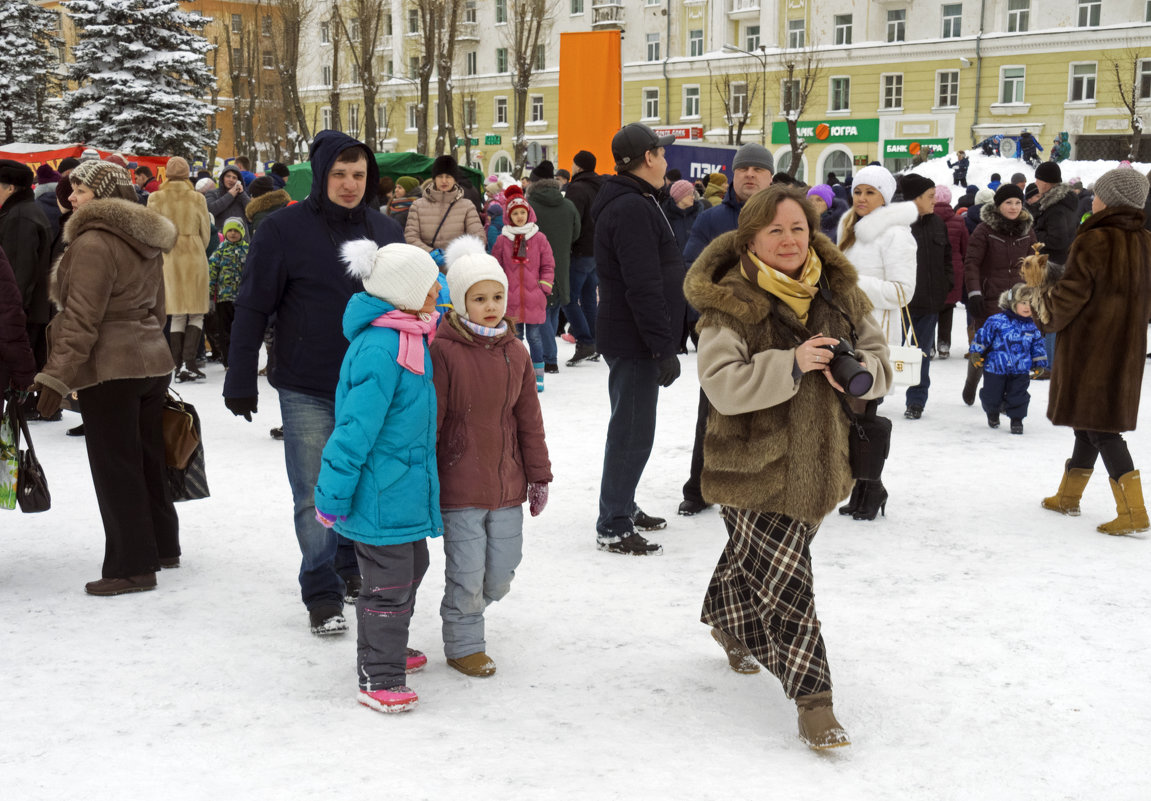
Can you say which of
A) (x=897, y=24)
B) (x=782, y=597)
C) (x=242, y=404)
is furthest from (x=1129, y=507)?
(x=897, y=24)

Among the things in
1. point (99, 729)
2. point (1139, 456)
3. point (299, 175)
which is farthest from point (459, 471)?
point (299, 175)

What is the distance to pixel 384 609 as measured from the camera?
370 cm

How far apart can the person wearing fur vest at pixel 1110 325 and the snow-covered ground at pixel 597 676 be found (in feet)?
1.55

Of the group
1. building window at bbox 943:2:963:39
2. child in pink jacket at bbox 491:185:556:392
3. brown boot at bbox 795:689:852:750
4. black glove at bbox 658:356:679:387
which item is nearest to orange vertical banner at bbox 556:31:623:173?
child in pink jacket at bbox 491:185:556:392

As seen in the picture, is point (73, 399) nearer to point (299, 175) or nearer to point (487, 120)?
→ point (299, 175)

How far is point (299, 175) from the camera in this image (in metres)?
20.7

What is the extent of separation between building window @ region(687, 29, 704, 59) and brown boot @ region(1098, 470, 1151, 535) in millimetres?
46672

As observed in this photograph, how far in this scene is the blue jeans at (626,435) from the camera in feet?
18.1

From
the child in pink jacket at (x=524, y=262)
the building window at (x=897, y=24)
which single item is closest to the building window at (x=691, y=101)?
the building window at (x=897, y=24)

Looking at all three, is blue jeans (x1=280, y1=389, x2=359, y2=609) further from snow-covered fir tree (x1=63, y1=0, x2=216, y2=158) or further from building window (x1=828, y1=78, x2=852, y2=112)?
building window (x1=828, y1=78, x2=852, y2=112)

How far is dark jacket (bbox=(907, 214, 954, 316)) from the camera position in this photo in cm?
932

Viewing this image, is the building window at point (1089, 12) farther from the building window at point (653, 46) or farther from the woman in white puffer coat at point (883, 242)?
the woman in white puffer coat at point (883, 242)

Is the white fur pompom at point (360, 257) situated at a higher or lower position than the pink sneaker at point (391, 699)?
higher

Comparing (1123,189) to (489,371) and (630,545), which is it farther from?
(489,371)
